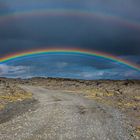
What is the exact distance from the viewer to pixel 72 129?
22.1 meters

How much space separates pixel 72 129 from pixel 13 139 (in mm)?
4978

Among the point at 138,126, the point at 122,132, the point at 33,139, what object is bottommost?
the point at 33,139

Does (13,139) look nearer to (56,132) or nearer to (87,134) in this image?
(56,132)

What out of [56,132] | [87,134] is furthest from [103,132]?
[56,132]

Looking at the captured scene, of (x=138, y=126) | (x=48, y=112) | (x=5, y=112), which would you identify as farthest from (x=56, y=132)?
(x=5, y=112)

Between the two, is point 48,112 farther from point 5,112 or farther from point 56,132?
point 56,132

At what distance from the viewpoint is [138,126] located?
26.1 m

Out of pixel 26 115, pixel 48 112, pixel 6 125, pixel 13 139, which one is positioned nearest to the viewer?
pixel 13 139

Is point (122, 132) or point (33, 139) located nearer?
point (33, 139)

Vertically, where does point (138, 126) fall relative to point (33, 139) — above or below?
above

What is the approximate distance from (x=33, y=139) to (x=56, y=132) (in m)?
2.63

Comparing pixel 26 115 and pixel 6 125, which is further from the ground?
pixel 26 115

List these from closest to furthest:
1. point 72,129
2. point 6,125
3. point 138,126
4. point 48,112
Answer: point 72,129, point 6,125, point 138,126, point 48,112

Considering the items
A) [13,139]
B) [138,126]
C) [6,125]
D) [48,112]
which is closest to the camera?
[13,139]
